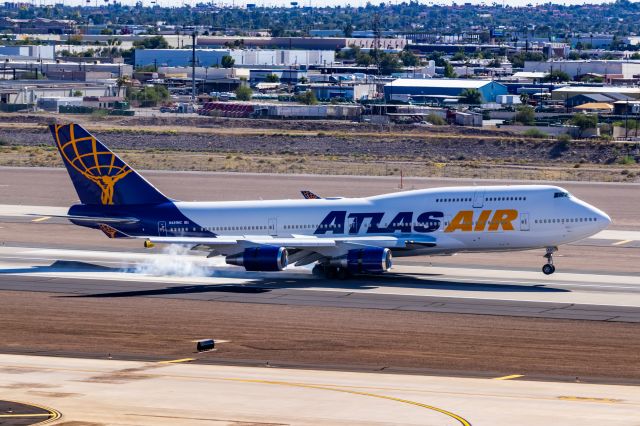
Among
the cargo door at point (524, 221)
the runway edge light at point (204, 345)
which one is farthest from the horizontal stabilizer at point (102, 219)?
the runway edge light at point (204, 345)

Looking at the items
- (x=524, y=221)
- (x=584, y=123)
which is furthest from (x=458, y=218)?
(x=584, y=123)

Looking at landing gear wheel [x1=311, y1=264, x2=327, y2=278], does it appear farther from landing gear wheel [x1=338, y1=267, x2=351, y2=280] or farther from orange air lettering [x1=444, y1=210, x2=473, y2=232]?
orange air lettering [x1=444, y1=210, x2=473, y2=232]

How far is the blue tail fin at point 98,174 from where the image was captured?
6881 cm

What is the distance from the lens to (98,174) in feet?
226

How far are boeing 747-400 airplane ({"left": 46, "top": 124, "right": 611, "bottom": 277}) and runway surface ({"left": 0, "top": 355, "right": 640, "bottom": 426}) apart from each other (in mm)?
19918

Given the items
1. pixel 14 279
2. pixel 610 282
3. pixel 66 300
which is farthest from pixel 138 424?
pixel 610 282

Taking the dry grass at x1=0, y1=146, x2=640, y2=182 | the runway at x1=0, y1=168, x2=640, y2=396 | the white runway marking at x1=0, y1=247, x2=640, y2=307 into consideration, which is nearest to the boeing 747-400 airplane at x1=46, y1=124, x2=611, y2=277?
the white runway marking at x1=0, y1=247, x2=640, y2=307

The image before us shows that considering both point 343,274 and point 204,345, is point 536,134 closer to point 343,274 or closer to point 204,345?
point 343,274

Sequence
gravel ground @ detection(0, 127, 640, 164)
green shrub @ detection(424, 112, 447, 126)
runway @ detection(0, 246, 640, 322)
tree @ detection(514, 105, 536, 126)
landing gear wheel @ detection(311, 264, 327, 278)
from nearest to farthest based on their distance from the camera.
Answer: runway @ detection(0, 246, 640, 322)
landing gear wheel @ detection(311, 264, 327, 278)
gravel ground @ detection(0, 127, 640, 164)
green shrub @ detection(424, 112, 447, 126)
tree @ detection(514, 105, 536, 126)

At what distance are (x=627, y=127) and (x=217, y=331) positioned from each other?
12700 centimetres

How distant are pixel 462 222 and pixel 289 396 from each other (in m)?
26.7

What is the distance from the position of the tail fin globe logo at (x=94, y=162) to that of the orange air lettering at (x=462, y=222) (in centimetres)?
1777

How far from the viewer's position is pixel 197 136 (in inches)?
6260

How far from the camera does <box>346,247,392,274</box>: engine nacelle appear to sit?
62781 mm
